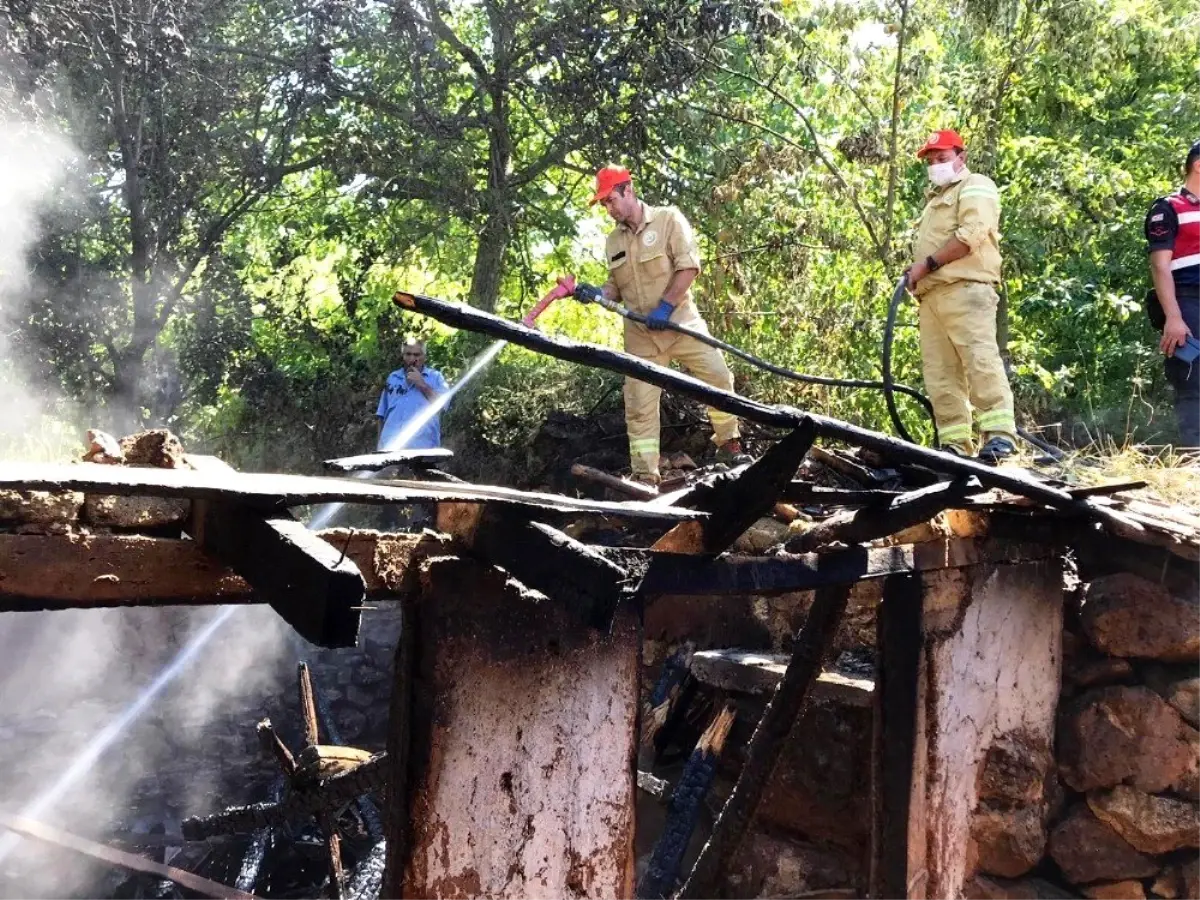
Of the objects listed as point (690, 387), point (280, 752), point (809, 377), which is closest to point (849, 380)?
point (809, 377)

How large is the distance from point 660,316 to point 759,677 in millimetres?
2388

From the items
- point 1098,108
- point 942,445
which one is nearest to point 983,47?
point 1098,108

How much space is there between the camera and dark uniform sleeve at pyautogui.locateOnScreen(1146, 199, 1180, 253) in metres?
5.70

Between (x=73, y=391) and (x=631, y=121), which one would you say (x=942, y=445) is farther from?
(x=73, y=391)

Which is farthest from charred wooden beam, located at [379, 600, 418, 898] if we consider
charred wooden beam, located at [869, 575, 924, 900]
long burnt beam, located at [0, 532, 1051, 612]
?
charred wooden beam, located at [869, 575, 924, 900]

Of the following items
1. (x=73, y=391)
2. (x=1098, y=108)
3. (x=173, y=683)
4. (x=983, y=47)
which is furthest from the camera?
(x=1098, y=108)

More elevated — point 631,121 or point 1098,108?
point 1098,108

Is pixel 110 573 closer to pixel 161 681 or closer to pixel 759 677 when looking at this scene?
pixel 759 677

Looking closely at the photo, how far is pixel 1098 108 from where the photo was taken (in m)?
13.0

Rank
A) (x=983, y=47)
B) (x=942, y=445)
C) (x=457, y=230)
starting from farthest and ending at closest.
Result: (x=457, y=230) < (x=983, y=47) < (x=942, y=445)

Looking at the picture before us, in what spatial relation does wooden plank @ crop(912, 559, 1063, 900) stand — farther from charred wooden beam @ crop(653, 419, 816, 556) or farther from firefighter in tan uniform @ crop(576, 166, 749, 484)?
firefighter in tan uniform @ crop(576, 166, 749, 484)

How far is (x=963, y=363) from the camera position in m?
5.86

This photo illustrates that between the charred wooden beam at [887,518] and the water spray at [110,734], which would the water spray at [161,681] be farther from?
the charred wooden beam at [887,518]

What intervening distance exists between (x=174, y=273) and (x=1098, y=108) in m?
11.1
